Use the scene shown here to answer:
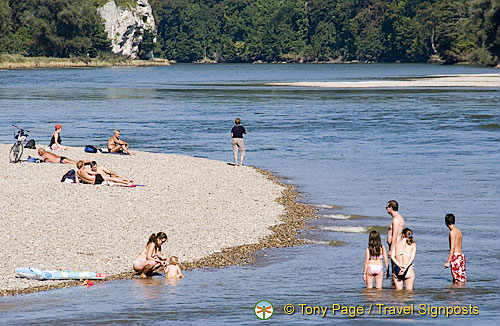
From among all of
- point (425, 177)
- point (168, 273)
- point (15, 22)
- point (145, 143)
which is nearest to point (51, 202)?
point (168, 273)

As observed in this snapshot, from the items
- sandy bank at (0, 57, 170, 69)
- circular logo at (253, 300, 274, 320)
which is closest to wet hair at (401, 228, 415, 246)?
circular logo at (253, 300, 274, 320)

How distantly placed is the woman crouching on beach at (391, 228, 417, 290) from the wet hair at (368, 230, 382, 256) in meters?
0.43

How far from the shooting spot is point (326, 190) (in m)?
25.8

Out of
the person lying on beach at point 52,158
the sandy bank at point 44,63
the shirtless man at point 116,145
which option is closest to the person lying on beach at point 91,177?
the person lying on beach at point 52,158

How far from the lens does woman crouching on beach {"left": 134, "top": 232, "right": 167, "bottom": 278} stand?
14977 millimetres

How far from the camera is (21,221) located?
18.5 metres

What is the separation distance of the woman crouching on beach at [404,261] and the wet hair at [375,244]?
1.41 ft

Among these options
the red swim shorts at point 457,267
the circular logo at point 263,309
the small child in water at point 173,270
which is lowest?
the circular logo at point 263,309

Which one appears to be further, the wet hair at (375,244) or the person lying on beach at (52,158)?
the person lying on beach at (52,158)

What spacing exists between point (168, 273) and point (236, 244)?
319 cm

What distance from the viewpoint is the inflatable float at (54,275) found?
1436 cm

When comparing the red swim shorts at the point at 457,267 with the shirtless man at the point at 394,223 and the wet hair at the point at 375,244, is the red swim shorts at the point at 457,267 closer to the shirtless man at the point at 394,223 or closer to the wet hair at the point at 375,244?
the shirtless man at the point at 394,223

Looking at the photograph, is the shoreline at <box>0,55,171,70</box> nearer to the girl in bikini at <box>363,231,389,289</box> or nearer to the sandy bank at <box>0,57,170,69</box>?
the sandy bank at <box>0,57,170,69</box>

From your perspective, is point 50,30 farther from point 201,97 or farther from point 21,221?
point 21,221
